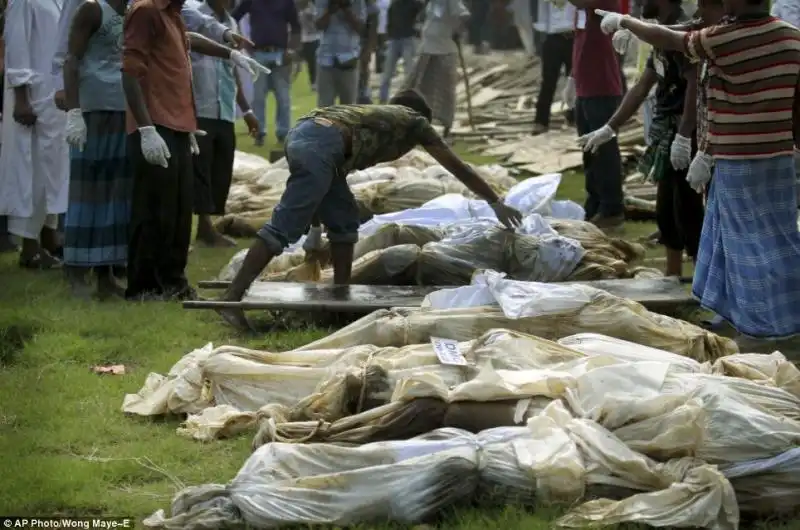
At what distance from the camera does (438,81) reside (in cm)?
1525

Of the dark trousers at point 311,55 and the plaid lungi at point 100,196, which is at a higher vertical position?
the plaid lungi at point 100,196

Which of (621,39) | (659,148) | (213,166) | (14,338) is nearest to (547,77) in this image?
(213,166)

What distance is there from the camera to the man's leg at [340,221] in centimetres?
698

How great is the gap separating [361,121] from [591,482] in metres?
2.99

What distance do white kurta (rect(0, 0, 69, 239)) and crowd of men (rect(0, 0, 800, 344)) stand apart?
0.5 inches

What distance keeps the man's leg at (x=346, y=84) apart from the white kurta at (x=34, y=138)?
5533mm

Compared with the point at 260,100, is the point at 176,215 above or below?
above

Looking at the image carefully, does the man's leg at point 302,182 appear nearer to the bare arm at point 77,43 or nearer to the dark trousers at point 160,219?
the dark trousers at point 160,219

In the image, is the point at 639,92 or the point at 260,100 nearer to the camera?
the point at 639,92

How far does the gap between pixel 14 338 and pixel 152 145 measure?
1.29 metres

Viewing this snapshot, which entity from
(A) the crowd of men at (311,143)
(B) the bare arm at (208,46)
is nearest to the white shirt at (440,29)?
(A) the crowd of men at (311,143)

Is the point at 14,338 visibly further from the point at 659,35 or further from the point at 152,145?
the point at 659,35

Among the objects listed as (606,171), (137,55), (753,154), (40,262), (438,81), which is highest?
(137,55)

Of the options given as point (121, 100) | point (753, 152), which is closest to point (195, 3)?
point (121, 100)
